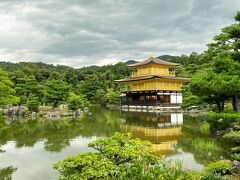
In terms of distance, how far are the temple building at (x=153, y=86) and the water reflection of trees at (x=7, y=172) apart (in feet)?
91.0

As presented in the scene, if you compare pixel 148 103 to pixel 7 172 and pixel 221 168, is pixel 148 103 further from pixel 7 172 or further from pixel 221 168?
pixel 221 168

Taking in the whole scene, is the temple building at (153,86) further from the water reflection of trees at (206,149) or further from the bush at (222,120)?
the water reflection of trees at (206,149)

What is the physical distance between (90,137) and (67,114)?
524 inches

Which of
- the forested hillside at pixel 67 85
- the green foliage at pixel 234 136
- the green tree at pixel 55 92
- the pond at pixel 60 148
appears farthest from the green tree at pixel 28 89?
the green foliage at pixel 234 136

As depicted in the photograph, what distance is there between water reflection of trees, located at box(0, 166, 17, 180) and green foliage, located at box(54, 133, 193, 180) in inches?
129

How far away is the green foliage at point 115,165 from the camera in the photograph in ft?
16.8

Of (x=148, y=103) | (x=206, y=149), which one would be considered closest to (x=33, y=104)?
(x=148, y=103)

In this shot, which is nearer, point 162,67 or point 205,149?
point 205,149

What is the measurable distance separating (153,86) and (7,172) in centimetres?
3145

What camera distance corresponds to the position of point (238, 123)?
12.4 meters

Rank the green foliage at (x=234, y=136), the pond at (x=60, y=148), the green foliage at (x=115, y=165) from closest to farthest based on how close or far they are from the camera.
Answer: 1. the green foliage at (x=115, y=165)
2. the pond at (x=60, y=148)
3. the green foliage at (x=234, y=136)

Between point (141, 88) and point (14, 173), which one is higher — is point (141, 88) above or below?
above

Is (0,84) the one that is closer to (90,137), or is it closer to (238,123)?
(90,137)

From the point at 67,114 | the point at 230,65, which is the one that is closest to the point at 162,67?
the point at 67,114
